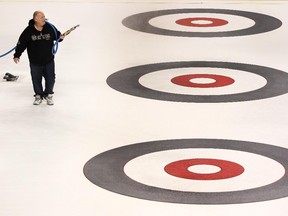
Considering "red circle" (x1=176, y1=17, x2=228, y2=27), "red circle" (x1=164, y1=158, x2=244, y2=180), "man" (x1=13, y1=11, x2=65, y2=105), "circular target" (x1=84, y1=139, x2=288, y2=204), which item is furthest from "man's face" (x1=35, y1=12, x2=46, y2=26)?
"red circle" (x1=176, y1=17, x2=228, y2=27)

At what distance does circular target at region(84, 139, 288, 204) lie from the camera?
14742 millimetres

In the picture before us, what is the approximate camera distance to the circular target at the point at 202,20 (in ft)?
79.4

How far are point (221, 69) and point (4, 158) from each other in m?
6.16

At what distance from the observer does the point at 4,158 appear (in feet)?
53.4

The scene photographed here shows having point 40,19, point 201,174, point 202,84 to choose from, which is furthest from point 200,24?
point 201,174

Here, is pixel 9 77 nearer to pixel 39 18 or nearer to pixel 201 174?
pixel 39 18

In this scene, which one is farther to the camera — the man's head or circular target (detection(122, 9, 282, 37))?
circular target (detection(122, 9, 282, 37))

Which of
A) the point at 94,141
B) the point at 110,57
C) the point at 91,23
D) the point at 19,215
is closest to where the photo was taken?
the point at 19,215

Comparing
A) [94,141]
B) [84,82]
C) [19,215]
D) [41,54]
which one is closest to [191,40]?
[84,82]

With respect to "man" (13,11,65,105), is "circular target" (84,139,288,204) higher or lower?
lower

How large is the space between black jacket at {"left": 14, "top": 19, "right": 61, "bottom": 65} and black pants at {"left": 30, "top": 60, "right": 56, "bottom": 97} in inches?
5.2

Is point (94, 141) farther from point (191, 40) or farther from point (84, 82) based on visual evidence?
point (191, 40)

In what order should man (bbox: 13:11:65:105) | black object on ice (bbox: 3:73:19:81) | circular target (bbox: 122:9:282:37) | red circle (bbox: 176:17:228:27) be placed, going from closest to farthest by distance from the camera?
man (bbox: 13:11:65:105), black object on ice (bbox: 3:73:19:81), circular target (bbox: 122:9:282:37), red circle (bbox: 176:17:228:27)

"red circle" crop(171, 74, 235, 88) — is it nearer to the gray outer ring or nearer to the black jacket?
the gray outer ring
